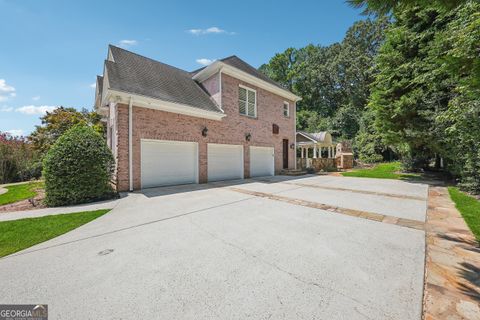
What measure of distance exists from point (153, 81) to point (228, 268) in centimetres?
996

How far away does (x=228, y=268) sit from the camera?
8.73 feet

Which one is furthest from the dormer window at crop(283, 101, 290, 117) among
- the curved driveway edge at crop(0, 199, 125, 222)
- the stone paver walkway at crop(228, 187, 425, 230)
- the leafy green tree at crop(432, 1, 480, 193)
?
the curved driveway edge at crop(0, 199, 125, 222)

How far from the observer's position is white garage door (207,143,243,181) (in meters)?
11.1

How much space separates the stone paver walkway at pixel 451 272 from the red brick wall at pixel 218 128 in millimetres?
8893

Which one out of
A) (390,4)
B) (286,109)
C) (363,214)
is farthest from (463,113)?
(286,109)

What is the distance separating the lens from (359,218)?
15.5 feet

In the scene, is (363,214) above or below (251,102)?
below

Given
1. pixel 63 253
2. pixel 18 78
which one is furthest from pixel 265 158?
pixel 18 78

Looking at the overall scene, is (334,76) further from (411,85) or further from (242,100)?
(242,100)

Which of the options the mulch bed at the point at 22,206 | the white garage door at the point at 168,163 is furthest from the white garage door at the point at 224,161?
the mulch bed at the point at 22,206

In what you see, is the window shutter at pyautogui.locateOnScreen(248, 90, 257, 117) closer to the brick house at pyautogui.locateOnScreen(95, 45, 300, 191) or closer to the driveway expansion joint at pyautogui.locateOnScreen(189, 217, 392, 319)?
the brick house at pyautogui.locateOnScreen(95, 45, 300, 191)

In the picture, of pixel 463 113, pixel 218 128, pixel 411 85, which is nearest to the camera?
pixel 463 113

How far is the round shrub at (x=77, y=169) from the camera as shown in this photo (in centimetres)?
608

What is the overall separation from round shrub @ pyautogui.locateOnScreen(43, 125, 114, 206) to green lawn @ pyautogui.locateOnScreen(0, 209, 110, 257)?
4.58ft
